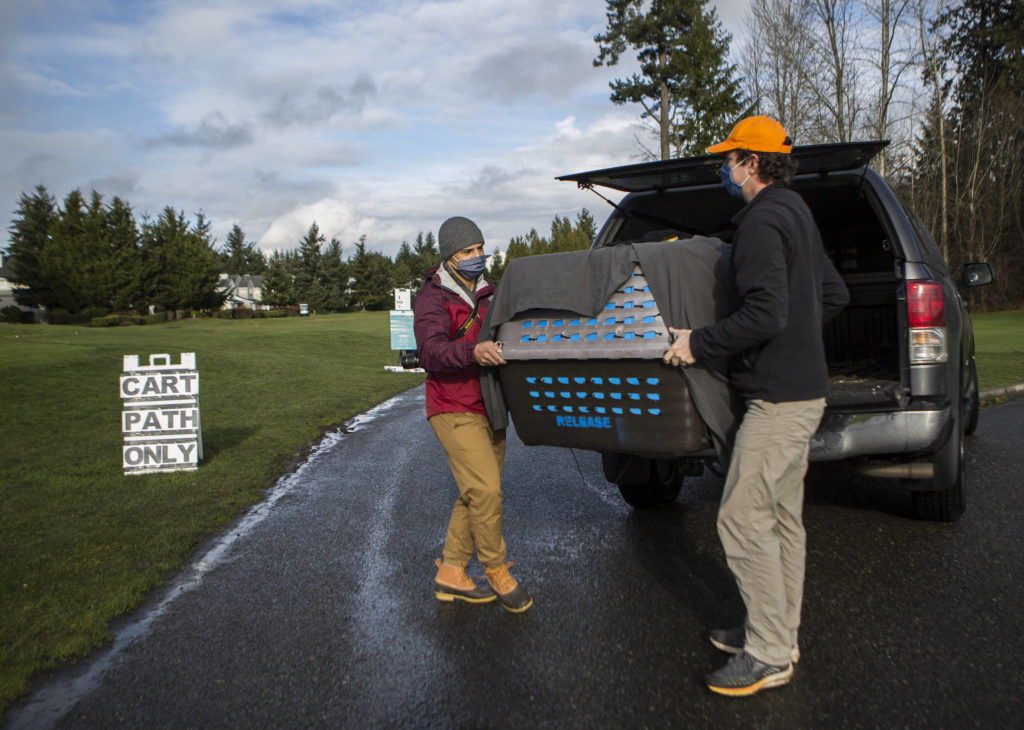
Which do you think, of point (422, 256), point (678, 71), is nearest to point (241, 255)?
point (422, 256)

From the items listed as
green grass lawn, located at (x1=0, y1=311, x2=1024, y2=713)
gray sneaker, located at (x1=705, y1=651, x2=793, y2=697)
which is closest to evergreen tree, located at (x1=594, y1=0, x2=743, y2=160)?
green grass lawn, located at (x1=0, y1=311, x2=1024, y2=713)

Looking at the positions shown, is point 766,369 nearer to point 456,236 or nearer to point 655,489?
point 456,236

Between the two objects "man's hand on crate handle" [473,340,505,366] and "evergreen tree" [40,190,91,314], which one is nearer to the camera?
"man's hand on crate handle" [473,340,505,366]

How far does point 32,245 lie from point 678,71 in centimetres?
6051

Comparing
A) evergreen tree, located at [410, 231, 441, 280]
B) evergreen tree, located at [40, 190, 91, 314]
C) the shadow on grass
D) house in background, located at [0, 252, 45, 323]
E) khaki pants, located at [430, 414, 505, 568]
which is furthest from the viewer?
evergreen tree, located at [410, 231, 441, 280]

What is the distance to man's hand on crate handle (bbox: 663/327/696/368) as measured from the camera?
3.04 metres

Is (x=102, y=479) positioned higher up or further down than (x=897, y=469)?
further down

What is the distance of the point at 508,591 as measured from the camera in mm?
4051

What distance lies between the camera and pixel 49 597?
4.51m

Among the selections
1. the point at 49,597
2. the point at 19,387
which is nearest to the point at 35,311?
the point at 19,387

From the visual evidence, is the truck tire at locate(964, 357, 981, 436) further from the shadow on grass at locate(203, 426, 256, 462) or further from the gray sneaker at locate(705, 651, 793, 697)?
the shadow on grass at locate(203, 426, 256, 462)

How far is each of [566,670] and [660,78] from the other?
32.3 meters

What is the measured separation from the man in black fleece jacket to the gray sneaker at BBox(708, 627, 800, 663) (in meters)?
0.20

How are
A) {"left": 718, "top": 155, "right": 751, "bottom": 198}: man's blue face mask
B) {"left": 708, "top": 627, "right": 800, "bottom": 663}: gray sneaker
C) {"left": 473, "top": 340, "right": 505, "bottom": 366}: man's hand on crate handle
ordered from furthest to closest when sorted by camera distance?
{"left": 473, "top": 340, "right": 505, "bottom": 366}: man's hand on crate handle, {"left": 708, "top": 627, "right": 800, "bottom": 663}: gray sneaker, {"left": 718, "top": 155, "right": 751, "bottom": 198}: man's blue face mask
